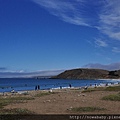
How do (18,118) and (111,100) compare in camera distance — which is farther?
(111,100)

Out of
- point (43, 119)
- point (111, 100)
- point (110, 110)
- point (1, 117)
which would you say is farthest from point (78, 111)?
point (111, 100)

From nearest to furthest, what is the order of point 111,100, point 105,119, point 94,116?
point 105,119
point 94,116
point 111,100

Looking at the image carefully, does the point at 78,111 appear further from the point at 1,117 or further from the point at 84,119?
the point at 1,117

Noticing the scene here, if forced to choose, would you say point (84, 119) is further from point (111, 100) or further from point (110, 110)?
point (111, 100)

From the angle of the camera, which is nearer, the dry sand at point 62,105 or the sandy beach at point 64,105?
the sandy beach at point 64,105

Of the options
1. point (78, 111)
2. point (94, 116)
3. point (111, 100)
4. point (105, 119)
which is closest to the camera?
point (105, 119)

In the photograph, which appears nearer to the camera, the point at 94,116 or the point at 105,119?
the point at 105,119

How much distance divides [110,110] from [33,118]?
23.1ft

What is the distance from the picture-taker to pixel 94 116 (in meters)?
20.0

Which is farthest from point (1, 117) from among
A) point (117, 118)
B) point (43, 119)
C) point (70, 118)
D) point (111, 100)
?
point (111, 100)

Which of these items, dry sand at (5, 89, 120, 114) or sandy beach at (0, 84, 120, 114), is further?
dry sand at (5, 89, 120, 114)

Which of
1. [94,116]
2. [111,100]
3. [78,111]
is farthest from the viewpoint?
[111,100]

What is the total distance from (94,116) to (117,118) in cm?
169

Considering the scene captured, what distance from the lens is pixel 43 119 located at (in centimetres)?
1945
